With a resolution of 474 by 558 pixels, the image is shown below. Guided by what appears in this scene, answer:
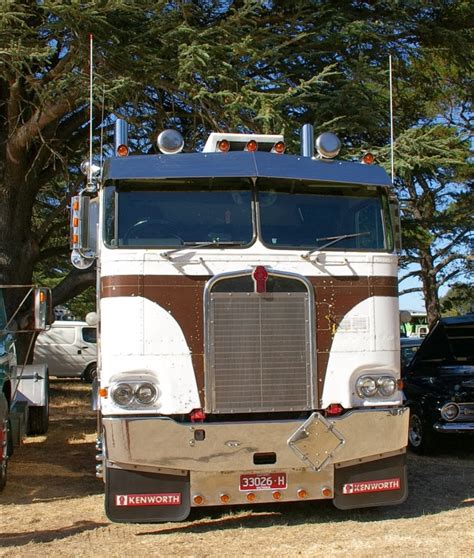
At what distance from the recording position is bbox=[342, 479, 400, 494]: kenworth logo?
6191 mm

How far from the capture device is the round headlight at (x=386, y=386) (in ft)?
20.5

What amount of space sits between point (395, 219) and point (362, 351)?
131 centimetres

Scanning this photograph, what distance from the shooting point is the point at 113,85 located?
10781mm

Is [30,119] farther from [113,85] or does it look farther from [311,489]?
[311,489]

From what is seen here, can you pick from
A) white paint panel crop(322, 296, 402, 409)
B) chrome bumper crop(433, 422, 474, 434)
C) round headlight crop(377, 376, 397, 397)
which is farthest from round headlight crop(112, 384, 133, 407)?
chrome bumper crop(433, 422, 474, 434)

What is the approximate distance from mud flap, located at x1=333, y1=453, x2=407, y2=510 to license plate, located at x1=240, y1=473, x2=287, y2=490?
0.49 metres

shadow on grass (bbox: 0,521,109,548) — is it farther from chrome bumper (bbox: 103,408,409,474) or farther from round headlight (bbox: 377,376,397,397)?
round headlight (bbox: 377,376,397,397)

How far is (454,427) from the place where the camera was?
9289 mm

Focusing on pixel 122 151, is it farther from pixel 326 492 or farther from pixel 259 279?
pixel 326 492

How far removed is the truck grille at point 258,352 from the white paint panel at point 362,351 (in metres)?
0.23

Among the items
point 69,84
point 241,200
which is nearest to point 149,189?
point 241,200

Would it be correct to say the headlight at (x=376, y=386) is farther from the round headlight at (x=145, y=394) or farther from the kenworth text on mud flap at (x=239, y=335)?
the round headlight at (x=145, y=394)

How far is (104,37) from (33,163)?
5.36m

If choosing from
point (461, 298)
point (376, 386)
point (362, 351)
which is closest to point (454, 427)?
point (376, 386)
